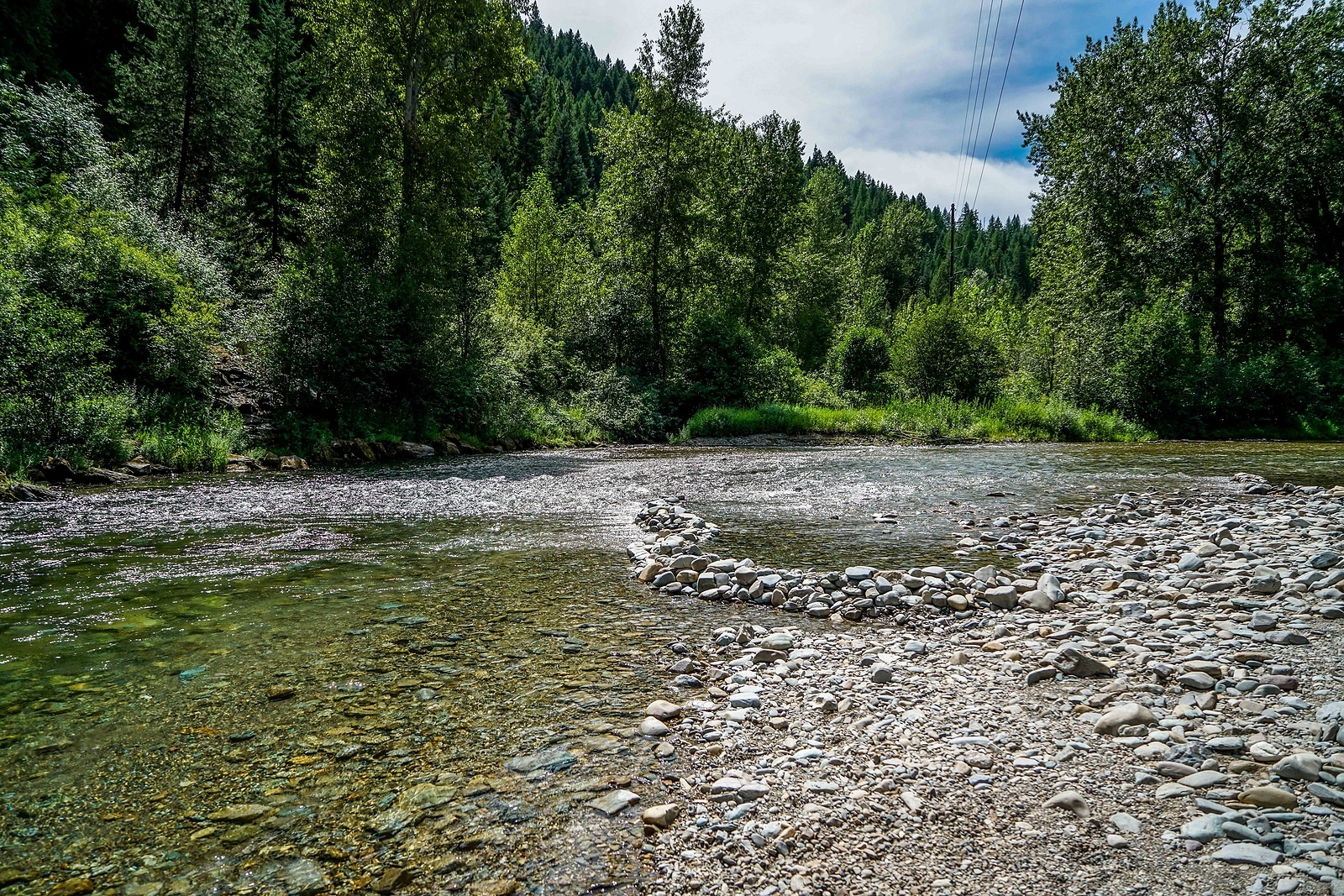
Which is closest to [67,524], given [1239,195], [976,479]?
[976,479]

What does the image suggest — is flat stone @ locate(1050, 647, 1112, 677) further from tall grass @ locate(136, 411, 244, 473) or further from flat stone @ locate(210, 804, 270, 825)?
tall grass @ locate(136, 411, 244, 473)

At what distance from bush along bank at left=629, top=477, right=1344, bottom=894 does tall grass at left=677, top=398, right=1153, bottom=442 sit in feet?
66.8

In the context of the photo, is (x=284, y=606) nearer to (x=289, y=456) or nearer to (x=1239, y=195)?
(x=289, y=456)

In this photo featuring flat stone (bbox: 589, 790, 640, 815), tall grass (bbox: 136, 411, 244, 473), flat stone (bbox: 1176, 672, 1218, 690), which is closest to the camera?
flat stone (bbox: 589, 790, 640, 815)

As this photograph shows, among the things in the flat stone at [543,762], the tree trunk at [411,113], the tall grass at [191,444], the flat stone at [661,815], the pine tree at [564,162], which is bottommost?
the flat stone at [543,762]

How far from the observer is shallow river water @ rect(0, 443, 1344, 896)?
2656 mm

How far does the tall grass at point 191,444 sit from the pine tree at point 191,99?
17553mm

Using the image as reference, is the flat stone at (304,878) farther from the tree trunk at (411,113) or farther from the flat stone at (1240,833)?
the tree trunk at (411,113)

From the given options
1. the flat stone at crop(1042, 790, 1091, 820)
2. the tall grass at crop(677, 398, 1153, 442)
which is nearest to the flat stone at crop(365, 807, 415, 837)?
the flat stone at crop(1042, 790, 1091, 820)

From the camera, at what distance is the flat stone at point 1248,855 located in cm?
230

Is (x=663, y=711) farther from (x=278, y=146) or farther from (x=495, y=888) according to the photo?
(x=278, y=146)

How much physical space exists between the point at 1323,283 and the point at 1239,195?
6.68 m

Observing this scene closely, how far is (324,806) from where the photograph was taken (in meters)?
2.93

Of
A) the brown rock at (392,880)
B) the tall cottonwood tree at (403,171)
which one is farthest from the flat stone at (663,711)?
the tall cottonwood tree at (403,171)
